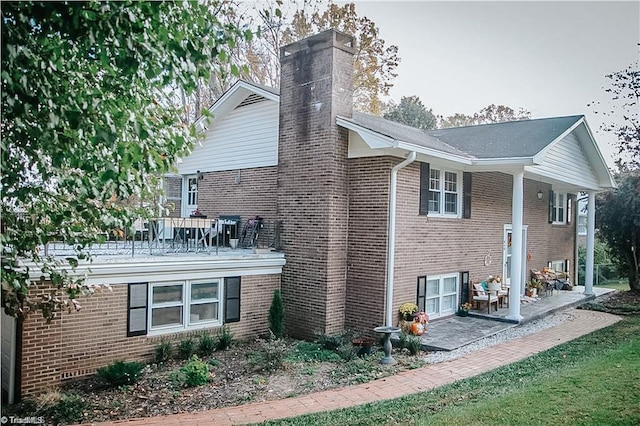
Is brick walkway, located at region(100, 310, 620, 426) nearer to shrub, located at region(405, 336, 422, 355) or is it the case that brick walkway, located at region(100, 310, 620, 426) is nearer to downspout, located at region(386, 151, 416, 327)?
shrub, located at region(405, 336, 422, 355)

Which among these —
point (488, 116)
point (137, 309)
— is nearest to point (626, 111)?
point (137, 309)

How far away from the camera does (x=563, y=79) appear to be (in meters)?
16.6

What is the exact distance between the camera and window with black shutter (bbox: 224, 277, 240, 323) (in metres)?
10.2

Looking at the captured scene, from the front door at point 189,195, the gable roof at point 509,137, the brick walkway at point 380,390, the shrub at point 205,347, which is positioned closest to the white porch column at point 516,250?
the gable roof at point 509,137

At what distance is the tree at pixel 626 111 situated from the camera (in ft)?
46.3

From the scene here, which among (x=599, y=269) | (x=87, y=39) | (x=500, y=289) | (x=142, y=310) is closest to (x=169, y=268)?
(x=142, y=310)

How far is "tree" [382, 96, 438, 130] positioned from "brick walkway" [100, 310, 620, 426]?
24.0 m

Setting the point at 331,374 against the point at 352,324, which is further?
the point at 352,324

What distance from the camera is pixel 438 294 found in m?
11.9

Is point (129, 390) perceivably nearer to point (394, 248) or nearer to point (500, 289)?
point (394, 248)

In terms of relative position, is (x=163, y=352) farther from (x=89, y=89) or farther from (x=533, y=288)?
(x=533, y=288)

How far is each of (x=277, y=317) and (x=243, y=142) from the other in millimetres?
5420

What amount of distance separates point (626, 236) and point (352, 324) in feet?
44.6

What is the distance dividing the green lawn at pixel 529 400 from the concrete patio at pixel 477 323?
1.75 meters
